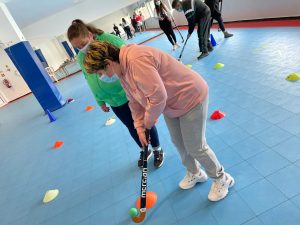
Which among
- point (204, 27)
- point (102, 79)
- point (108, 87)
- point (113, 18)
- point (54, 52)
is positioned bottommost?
point (54, 52)

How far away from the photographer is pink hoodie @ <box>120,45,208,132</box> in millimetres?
1304

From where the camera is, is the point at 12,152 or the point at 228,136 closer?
the point at 228,136

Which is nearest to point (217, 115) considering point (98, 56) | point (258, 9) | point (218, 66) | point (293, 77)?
point (293, 77)

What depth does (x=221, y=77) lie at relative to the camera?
421 centimetres

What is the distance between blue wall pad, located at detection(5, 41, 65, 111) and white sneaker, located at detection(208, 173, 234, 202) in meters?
6.07

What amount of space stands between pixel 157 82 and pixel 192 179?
1141 mm

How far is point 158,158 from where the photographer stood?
8.65 feet

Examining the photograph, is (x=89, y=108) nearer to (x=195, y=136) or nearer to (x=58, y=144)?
(x=58, y=144)

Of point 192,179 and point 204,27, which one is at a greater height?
point 204,27

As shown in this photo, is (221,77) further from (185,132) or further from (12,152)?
(12,152)

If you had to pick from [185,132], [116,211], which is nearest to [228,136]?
[185,132]

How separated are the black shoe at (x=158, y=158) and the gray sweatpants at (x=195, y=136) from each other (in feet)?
2.41

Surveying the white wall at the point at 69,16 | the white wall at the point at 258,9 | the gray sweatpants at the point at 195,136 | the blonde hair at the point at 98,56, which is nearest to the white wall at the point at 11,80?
the white wall at the point at 69,16

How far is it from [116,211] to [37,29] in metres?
14.5
